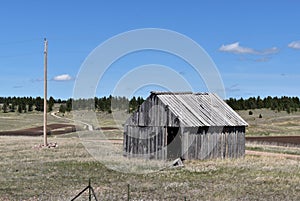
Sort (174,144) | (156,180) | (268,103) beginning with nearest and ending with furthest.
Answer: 1. (156,180)
2. (174,144)
3. (268,103)

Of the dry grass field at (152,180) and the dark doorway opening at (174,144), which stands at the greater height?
the dark doorway opening at (174,144)

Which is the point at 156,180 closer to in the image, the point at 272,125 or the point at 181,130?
the point at 181,130

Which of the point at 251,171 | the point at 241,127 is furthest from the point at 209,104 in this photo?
the point at 251,171

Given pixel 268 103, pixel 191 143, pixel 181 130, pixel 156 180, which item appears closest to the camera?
pixel 156 180

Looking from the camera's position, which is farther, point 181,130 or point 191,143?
point 191,143

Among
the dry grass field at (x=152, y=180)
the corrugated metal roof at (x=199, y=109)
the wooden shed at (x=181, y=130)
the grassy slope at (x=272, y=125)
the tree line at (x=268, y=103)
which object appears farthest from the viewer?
the tree line at (x=268, y=103)

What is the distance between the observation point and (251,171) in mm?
26969

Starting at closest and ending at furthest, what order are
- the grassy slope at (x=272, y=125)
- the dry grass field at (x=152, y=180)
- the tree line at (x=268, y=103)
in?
1. the dry grass field at (x=152, y=180)
2. the grassy slope at (x=272, y=125)
3. the tree line at (x=268, y=103)

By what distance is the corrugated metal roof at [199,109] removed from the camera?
113ft

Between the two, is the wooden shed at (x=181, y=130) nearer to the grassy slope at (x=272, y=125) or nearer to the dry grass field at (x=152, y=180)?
the dry grass field at (x=152, y=180)

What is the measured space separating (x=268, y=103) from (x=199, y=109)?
4933 inches

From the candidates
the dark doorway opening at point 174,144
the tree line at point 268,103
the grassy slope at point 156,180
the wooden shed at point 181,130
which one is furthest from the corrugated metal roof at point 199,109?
the tree line at point 268,103

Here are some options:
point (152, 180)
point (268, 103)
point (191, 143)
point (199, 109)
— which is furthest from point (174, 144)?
point (268, 103)

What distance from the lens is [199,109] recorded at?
36.5 meters
